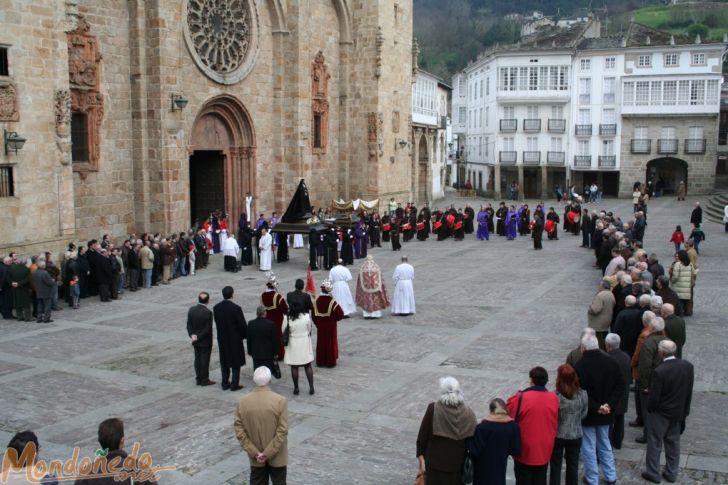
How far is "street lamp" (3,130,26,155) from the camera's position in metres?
17.5

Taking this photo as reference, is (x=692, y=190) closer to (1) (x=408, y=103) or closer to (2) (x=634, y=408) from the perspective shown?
(1) (x=408, y=103)

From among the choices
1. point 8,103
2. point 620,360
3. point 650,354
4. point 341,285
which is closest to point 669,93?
point 341,285

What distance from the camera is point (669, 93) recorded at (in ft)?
165

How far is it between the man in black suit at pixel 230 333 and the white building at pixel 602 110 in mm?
45810

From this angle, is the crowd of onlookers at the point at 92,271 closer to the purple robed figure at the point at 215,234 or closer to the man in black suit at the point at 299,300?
the purple robed figure at the point at 215,234

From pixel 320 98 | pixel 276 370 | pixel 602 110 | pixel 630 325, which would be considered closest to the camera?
pixel 630 325

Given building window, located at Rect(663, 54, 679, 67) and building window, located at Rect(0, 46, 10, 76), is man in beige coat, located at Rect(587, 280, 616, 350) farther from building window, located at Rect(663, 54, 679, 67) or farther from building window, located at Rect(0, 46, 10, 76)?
building window, located at Rect(663, 54, 679, 67)

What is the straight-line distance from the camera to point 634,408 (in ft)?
34.2

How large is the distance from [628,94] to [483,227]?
25.8 meters

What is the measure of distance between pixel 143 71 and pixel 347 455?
17.4m

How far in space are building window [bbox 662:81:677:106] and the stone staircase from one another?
37.2 feet

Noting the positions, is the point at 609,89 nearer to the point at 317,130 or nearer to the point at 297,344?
the point at 317,130

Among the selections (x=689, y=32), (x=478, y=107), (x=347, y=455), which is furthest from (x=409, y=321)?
(x=689, y=32)

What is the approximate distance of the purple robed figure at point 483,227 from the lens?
103 ft
